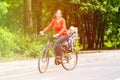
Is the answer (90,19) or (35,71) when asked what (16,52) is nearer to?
(35,71)

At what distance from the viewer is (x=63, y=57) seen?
670 inches

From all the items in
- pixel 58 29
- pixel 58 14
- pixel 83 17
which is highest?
pixel 58 14

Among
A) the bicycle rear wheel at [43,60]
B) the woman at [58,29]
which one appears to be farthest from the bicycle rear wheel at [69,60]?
the bicycle rear wheel at [43,60]

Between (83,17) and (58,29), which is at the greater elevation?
(58,29)

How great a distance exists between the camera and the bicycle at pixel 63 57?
52.5ft

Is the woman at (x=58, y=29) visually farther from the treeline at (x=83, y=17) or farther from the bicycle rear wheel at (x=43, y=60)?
the treeline at (x=83, y=17)

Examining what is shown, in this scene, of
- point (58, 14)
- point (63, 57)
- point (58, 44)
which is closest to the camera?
point (58, 14)

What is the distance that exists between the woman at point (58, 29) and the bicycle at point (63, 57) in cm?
19

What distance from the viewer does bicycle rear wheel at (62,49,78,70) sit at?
56.0 ft

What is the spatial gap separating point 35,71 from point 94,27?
26.7 meters

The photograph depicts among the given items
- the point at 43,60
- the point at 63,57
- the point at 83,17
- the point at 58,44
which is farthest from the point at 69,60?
the point at 83,17

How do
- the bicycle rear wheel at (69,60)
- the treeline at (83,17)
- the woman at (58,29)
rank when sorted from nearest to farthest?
the woman at (58,29)
the bicycle rear wheel at (69,60)
the treeline at (83,17)

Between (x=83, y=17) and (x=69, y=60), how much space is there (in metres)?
25.7

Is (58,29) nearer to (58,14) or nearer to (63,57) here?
(58,14)
